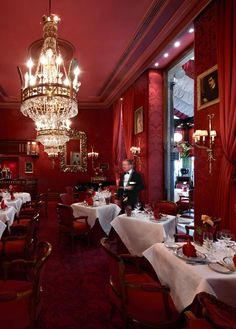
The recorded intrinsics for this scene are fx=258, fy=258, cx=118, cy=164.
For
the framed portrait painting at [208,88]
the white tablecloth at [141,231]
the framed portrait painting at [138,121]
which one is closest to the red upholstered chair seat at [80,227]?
the white tablecloth at [141,231]

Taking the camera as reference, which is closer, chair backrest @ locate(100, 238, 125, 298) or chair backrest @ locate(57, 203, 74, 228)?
chair backrest @ locate(100, 238, 125, 298)

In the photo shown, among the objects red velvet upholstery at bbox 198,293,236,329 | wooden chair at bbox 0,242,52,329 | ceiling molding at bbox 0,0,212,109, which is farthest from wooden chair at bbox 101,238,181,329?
ceiling molding at bbox 0,0,212,109

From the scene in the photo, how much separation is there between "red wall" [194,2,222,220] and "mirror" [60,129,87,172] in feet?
25.9

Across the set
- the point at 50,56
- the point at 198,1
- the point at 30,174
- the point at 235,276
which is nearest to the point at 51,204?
the point at 30,174

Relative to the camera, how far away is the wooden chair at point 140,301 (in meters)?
2.25

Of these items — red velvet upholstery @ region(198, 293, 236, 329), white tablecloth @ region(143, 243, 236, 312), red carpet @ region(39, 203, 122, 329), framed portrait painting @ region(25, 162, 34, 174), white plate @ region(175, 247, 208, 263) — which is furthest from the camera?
framed portrait painting @ region(25, 162, 34, 174)

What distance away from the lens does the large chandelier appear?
12.5 ft

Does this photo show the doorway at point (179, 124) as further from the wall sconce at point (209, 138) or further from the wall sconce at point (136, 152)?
the wall sconce at point (209, 138)

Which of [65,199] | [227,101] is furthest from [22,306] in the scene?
[65,199]

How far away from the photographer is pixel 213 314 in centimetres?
157

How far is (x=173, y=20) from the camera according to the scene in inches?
213

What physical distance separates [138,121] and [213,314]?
24.0 ft

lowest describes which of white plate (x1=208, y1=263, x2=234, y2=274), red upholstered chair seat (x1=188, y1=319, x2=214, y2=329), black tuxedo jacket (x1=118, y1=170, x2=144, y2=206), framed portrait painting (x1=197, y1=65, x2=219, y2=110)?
red upholstered chair seat (x1=188, y1=319, x2=214, y2=329)

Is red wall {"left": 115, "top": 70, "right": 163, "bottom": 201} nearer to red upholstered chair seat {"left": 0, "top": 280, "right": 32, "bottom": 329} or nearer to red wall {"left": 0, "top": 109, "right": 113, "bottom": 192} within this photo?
red wall {"left": 0, "top": 109, "right": 113, "bottom": 192}
